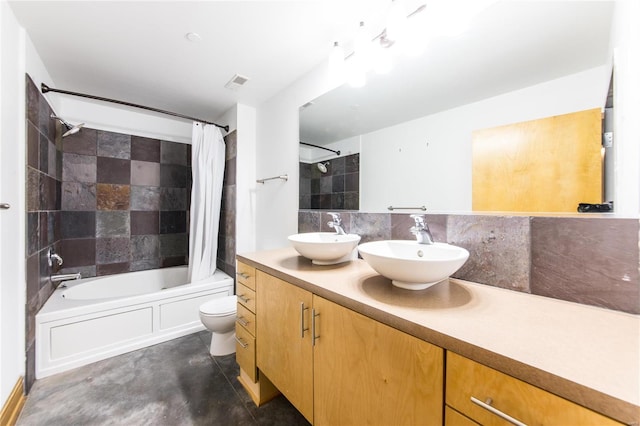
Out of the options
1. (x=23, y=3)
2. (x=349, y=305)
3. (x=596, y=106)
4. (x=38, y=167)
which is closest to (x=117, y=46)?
(x=23, y=3)

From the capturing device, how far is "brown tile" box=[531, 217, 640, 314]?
0.72 m

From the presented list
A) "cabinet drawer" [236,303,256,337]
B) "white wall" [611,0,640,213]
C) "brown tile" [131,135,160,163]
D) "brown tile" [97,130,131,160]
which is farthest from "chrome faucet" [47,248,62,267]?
"white wall" [611,0,640,213]

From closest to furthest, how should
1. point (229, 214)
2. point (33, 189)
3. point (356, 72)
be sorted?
1. point (356, 72)
2. point (33, 189)
3. point (229, 214)

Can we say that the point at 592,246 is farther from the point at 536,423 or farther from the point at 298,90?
the point at 298,90

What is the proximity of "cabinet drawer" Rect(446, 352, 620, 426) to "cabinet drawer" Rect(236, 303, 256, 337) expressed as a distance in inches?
40.8

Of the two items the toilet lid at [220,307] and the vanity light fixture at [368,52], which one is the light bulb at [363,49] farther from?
the toilet lid at [220,307]

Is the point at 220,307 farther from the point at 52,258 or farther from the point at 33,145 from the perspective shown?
the point at 33,145

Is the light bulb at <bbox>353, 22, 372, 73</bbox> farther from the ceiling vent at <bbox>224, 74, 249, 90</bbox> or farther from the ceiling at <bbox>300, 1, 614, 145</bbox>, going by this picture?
the ceiling vent at <bbox>224, 74, 249, 90</bbox>

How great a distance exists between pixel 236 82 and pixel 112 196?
5.91ft

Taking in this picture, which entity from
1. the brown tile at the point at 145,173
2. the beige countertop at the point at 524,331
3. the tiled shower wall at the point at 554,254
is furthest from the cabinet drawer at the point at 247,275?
the brown tile at the point at 145,173

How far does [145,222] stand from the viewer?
2.77m

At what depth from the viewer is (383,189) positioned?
149cm

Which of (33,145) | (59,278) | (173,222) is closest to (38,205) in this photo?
(33,145)

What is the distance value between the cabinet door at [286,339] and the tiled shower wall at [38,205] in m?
1.51
